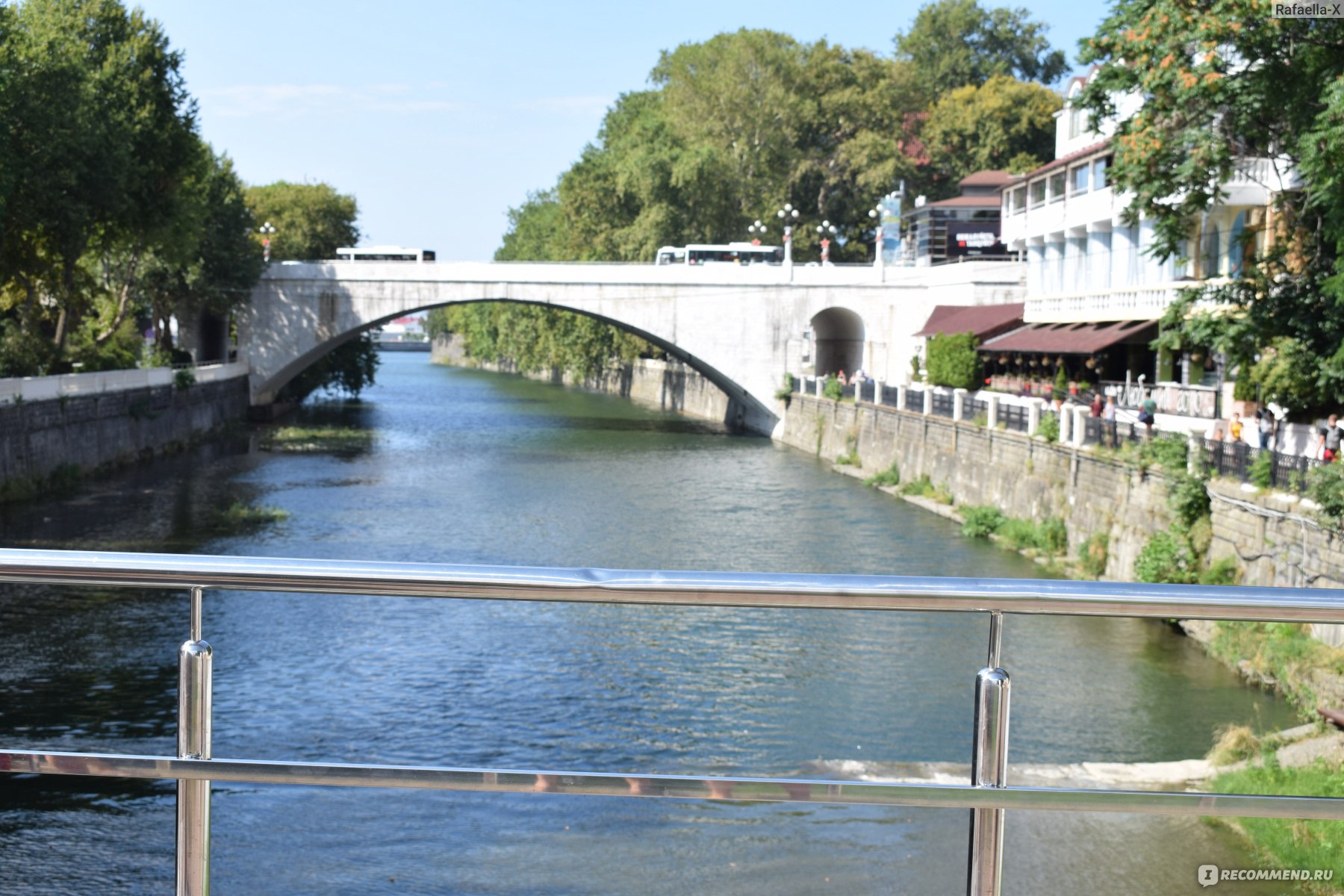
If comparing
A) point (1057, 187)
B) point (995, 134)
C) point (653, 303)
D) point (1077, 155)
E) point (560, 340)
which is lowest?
point (560, 340)

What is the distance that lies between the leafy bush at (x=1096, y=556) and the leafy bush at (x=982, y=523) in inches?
146

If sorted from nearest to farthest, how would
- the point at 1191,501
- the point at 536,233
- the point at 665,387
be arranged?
the point at 1191,501, the point at 665,387, the point at 536,233

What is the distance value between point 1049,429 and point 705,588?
24174mm

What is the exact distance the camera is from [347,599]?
18547mm

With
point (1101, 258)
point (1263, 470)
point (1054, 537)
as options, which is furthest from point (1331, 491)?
point (1101, 258)

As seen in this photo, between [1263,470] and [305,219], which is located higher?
[305,219]

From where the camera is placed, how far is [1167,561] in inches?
730

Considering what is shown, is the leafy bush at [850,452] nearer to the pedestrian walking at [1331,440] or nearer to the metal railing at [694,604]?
the pedestrian walking at [1331,440]

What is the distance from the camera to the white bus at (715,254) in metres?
52.9

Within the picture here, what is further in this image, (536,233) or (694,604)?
(536,233)

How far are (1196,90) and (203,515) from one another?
60.6ft

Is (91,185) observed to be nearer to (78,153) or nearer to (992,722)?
(78,153)

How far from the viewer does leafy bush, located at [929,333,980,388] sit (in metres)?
36.7

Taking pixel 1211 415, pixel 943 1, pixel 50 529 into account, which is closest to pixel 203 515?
pixel 50 529
